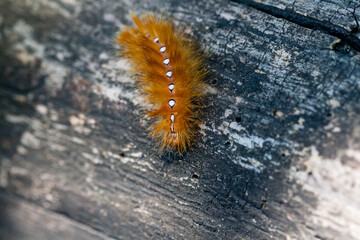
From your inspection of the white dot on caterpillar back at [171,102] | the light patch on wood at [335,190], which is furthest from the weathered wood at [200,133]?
the white dot on caterpillar back at [171,102]

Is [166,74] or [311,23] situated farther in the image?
[166,74]

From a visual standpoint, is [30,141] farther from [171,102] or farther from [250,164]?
[250,164]

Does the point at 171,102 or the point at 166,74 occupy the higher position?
the point at 166,74

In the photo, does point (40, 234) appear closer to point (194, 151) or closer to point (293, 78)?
point (194, 151)

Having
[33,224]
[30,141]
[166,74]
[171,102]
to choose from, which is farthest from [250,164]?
[33,224]

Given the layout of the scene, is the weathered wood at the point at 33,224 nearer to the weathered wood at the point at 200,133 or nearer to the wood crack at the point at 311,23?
the weathered wood at the point at 200,133
